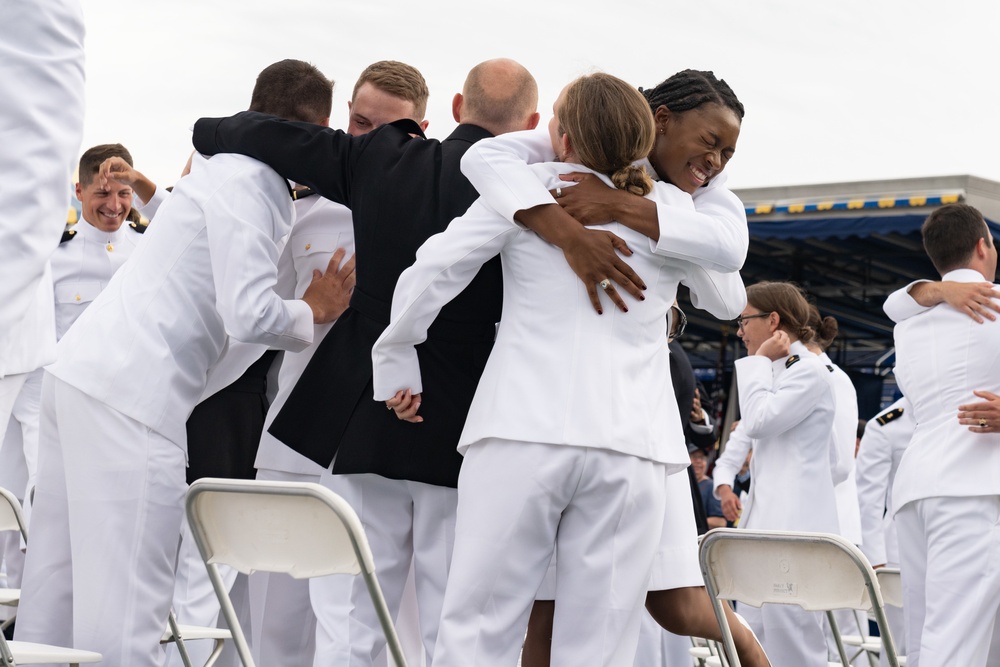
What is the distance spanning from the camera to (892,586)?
4.80 meters

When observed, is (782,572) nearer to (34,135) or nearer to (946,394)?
(946,394)

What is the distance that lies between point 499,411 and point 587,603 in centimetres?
45

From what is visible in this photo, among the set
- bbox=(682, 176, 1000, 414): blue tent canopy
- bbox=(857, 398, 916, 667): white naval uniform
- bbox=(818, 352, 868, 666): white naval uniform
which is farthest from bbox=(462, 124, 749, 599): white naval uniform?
bbox=(682, 176, 1000, 414): blue tent canopy

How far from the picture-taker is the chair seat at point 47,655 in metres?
2.48

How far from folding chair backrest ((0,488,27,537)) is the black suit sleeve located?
120cm

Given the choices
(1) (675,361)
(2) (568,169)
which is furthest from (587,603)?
(1) (675,361)

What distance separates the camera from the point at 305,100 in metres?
3.46

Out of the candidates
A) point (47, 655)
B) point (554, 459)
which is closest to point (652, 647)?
point (554, 459)

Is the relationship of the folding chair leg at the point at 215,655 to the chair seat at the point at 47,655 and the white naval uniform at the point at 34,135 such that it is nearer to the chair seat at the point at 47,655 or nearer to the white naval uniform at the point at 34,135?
the chair seat at the point at 47,655

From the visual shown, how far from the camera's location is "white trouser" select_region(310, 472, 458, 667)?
3.05 metres

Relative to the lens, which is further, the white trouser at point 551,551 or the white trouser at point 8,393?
the white trouser at point 551,551

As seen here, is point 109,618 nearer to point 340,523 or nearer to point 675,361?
point 340,523

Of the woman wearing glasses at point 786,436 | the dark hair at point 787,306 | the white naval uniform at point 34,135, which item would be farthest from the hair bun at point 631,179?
the dark hair at point 787,306

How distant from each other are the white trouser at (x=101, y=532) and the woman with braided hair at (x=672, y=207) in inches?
37.9
